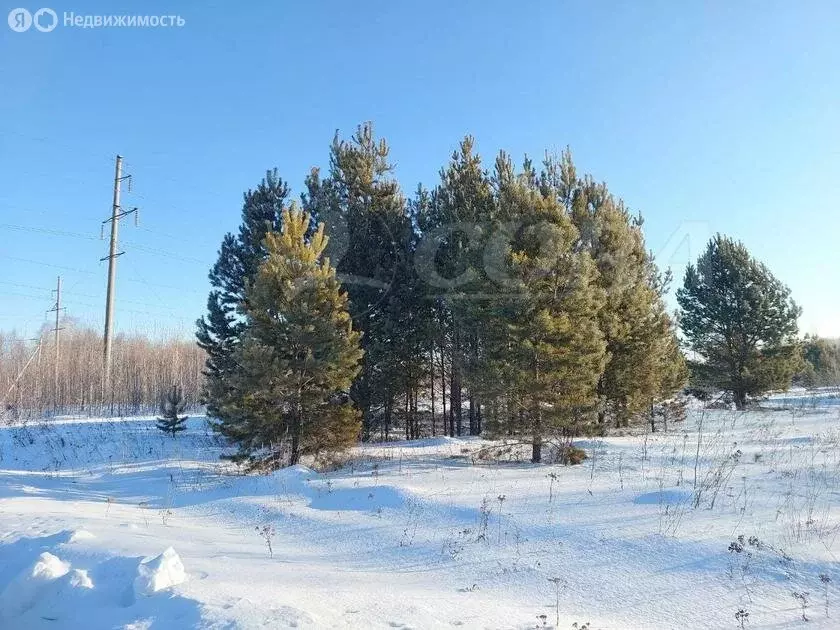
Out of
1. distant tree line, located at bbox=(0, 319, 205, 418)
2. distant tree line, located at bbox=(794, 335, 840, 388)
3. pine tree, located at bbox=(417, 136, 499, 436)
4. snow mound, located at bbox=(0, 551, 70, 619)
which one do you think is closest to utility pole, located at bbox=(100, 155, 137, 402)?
distant tree line, located at bbox=(0, 319, 205, 418)

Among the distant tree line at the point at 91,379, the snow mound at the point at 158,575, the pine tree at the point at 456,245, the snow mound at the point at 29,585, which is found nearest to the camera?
the snow mound at the point at 158,575

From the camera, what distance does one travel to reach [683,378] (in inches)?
822

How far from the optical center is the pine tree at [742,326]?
2378 centimetres

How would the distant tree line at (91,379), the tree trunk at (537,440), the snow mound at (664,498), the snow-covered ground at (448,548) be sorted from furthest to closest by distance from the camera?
the distant tree line at (91,379)
the tree trunk at (537,440)
the snow mound at (664,498)
the snow-covered ground at (448,548)

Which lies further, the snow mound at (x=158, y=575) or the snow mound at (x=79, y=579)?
the snow mound at (x=79, y=579)

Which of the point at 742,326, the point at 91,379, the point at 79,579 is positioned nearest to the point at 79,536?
the point at 79,579

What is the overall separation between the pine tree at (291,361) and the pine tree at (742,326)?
782 inches

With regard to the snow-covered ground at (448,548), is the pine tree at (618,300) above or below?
above

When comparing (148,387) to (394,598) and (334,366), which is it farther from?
(394,598)

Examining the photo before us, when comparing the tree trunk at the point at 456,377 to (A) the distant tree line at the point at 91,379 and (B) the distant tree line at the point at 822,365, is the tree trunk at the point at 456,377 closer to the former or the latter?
(A) the distant tree line at the point at 91,379

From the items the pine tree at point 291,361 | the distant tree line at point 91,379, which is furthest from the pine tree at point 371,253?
the distant tree line at point 91,379

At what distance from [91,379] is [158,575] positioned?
48.7 metres

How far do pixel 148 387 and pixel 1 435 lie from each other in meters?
27.7

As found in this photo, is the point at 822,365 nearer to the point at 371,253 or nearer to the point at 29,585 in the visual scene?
the point at 371,253
